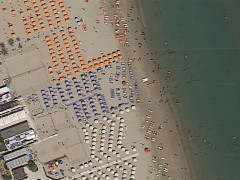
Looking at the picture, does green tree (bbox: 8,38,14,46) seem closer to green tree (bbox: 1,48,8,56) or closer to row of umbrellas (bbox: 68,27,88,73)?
green tree (bbox: 1,48,8,56)

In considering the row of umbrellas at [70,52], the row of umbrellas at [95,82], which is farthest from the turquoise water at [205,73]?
the row of umbrellas at [70,52]

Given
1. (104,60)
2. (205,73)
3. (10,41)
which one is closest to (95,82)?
(104,60)

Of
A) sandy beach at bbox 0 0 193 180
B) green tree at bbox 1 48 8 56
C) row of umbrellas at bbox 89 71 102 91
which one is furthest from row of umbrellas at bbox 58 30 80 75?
green tree at bbox 1 48 8 56

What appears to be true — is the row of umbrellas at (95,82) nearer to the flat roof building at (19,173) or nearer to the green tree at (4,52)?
the green tree at (4,52)

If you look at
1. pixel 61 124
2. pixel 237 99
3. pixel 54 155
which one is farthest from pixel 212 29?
pixel 54 155

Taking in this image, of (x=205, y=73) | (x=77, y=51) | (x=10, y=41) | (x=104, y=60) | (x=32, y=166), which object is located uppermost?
(x=10, y=41)

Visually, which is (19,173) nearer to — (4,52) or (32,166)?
(32,166)
